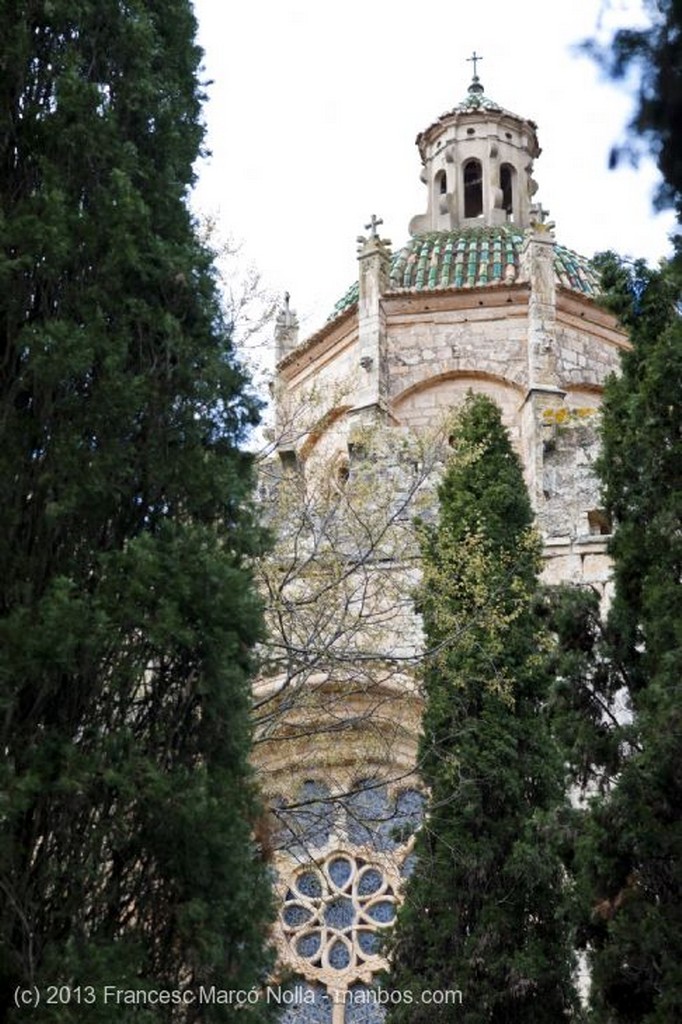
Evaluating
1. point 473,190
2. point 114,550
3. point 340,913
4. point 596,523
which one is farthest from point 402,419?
A: point 114,550

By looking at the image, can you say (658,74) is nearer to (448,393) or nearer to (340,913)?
(340,913)

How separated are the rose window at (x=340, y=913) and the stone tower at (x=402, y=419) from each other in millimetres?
15

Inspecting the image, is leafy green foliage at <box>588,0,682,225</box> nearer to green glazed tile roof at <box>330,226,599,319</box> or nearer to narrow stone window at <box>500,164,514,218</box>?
green glazed tile roof at <box>330,226,599,319</box>

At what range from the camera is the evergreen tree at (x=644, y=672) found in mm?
8328

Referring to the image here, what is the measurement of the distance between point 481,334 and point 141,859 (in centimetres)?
1469

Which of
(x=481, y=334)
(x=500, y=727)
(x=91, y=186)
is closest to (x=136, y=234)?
(x=91, y=186)

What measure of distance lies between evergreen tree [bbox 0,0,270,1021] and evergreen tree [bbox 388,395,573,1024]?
9.38ft

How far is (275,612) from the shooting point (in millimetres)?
10812

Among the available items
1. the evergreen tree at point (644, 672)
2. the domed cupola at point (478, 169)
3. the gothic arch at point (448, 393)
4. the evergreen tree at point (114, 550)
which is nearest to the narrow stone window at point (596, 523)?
the evergreen tree at point (644, 672)

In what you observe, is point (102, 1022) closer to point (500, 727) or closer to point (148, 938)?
point (148, 938)

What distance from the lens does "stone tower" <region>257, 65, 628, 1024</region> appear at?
12.2 metres

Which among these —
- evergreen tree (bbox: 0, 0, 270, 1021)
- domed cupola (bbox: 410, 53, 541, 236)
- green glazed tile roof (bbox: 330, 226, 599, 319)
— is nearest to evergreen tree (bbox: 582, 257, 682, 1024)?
evergreen tree (bbox: 0, 0, 270, 1021)

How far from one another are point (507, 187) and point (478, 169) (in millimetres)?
489

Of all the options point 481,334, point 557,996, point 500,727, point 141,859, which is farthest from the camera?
point 481,334
